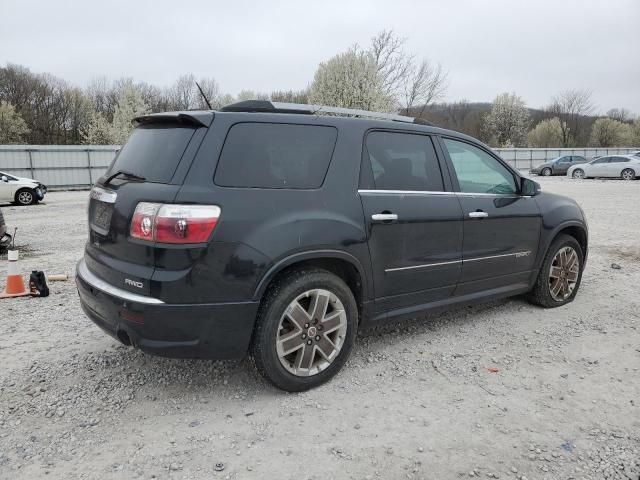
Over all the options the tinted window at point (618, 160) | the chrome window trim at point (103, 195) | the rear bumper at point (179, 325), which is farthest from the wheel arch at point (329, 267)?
the tinted window at point (618, 160)

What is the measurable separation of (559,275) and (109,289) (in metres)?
4.27

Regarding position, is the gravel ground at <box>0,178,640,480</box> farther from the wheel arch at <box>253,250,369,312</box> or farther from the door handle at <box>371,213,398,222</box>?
the door handle at <box>371,213,398,222</box>

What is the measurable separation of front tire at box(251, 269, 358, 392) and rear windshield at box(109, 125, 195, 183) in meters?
0.99

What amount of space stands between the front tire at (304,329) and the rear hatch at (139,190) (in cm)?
76

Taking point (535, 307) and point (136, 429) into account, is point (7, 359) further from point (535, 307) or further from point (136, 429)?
point (535, 307)

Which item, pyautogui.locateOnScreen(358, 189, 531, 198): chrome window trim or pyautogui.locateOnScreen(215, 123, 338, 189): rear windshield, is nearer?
pyautogui.locateOnScreen(215, 123, 338, 189): rear windshield

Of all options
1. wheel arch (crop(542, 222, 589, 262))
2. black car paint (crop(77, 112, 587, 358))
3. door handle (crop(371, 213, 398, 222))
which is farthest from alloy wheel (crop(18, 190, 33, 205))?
wheel arch (crop(542, 222, 589, 262))

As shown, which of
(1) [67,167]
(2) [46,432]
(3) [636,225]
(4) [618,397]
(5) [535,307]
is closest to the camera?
(2) [46,432]

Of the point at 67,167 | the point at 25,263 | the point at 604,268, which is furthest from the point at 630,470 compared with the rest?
the point at 67,167

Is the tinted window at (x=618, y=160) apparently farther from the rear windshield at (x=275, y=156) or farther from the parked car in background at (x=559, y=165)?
the rear windshield at (x=275, y=156)

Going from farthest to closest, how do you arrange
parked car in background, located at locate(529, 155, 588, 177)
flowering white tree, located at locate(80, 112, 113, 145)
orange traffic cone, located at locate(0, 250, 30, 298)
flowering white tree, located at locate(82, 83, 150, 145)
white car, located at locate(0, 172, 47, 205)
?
1. flowering white tree, located at locate(80, 112, 113, 145)
2. flowering white tree, located at locate(82, 83, 150, 145)
3. parked car in background, located at locate(529, 155, 588, 177)
4. white car, located at locate(0, 172, 47, 205)
5. orange traffic cone, located at locate(0, 250, 30, 298)

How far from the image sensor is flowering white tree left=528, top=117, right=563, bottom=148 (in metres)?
61.8

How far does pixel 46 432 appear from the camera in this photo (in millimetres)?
→ 2912

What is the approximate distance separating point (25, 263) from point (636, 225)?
11.8m
